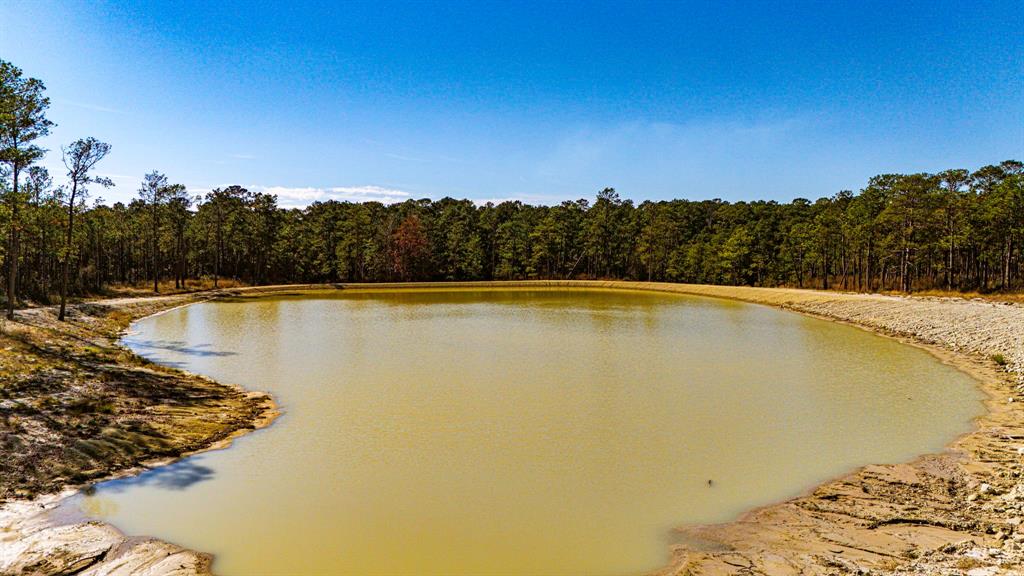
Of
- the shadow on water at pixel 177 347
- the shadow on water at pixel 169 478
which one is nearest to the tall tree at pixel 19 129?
the shadow on water at pixel 177 347

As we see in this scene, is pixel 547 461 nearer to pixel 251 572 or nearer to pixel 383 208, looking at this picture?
pixel 251 572

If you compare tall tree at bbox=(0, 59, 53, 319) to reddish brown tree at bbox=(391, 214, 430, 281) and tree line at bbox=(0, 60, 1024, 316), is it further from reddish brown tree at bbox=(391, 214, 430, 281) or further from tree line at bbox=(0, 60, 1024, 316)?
reddish brown tree at bbox=(391, 214, 430, 281)

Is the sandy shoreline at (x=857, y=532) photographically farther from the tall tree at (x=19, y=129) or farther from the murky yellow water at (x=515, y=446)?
Answer: the tall tree at (x=19, y=129)

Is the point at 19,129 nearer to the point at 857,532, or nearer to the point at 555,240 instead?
the point at 857,532

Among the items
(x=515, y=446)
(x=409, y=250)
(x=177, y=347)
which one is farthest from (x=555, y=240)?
(x=515, y=446)

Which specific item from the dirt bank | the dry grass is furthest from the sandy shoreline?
the dry grass

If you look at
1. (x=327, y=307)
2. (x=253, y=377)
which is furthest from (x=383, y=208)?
(x=253, y=377)
